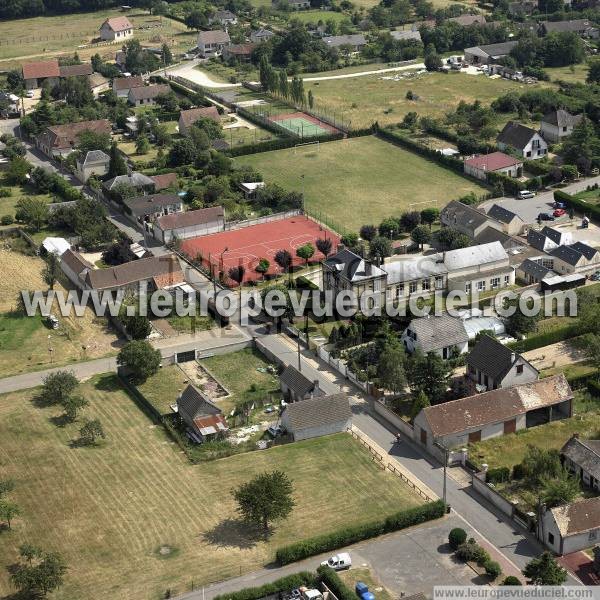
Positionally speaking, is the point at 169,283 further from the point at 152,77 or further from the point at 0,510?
the point at 152,77

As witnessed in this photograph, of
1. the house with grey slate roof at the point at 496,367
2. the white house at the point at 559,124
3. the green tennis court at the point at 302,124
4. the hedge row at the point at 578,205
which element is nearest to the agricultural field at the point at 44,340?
the house with grey slate roof at the point at 496,367

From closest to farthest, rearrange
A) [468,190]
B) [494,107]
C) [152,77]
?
[468,190] → [494,107] → [152,77]

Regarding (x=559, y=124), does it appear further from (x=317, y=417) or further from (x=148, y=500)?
(x=148, y=500)

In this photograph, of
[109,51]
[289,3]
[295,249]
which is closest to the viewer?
[295,249]

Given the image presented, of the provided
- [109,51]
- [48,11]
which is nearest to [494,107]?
[109,51]

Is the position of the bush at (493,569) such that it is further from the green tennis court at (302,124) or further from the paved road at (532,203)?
the green tennis court at (302,124)
